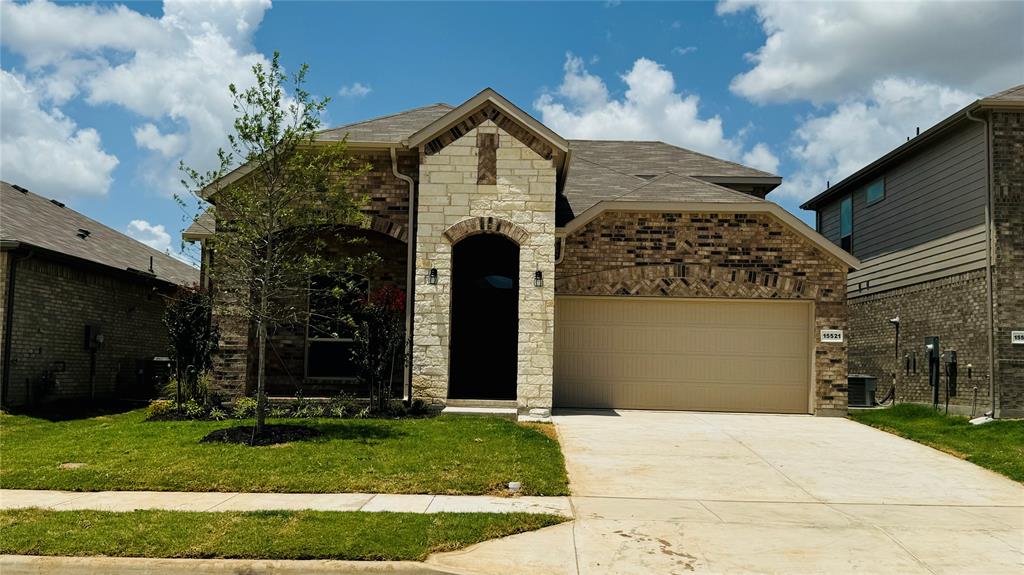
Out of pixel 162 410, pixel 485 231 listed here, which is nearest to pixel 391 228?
pixel 485 231

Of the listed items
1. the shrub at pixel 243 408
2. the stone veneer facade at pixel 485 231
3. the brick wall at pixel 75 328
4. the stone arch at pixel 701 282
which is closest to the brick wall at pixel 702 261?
the stone arch at pixel 701 282

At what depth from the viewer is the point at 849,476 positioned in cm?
1008

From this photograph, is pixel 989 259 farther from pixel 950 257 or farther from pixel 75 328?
pixel 75 328

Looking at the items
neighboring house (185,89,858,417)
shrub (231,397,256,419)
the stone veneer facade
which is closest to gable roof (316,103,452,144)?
neighboring house (185,89,858,417)

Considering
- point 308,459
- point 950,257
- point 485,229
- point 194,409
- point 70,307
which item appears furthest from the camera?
point 950,257

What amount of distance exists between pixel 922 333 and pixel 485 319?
1036cm

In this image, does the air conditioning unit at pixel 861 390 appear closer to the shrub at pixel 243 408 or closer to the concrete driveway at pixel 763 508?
the concrete driveway at pixel 763 508

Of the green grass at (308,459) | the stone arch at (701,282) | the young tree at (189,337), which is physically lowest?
the green grass at (308,459)

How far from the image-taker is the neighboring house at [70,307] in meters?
15.0

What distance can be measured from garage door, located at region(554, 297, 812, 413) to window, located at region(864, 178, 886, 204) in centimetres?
683

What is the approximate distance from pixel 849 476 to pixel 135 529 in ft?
27.2

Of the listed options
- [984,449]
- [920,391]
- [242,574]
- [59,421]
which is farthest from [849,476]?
[59,421]

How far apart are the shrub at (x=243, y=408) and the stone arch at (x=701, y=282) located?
6858 mm

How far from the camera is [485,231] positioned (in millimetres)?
14141
